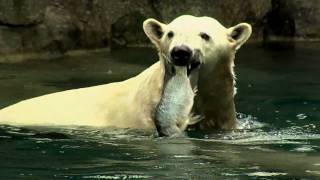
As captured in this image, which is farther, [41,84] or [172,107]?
[41,84]

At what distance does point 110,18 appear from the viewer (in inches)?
469

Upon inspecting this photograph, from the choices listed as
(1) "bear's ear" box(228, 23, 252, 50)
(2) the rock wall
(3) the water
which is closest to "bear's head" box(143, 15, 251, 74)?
(1) "bear's ear" box(228, 23, 252, 50)

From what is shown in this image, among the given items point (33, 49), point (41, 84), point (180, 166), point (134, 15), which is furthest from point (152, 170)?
point (134, 15)

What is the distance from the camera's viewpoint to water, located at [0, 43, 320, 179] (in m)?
4.28

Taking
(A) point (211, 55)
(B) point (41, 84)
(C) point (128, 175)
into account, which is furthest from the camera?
(B) point (41, 84)

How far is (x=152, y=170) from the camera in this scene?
4.33m

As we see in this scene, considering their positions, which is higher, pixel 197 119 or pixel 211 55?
pixel 211 55

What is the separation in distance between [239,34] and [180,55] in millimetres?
843

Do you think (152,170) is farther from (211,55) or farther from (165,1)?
(165,1)

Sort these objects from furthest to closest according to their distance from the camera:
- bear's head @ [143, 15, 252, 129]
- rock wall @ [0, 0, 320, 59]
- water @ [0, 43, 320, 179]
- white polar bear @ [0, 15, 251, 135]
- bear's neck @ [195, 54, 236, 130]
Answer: rock wall @ [0, 0, 320, 59], bear's neck @ [195, 54, 236, 130], bear's head @ [143, 15, 252, 129], white polar bear @ [0, 15, 251, 135], water @ [0, 43, 320, 179]

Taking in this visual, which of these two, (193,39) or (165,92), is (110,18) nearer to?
(193,39)

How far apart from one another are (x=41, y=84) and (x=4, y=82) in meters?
0.40

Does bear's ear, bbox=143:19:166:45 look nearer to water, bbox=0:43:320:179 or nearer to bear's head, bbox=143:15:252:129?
bear's head, bbox=143:15:252:129

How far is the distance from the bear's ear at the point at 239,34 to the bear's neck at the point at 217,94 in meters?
0.13
